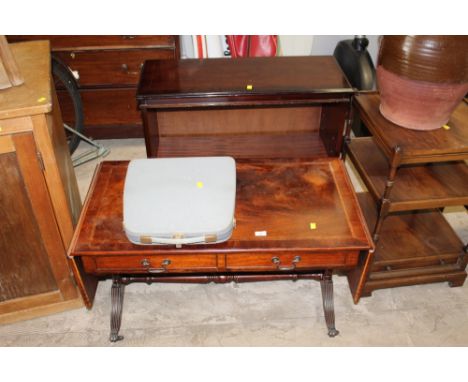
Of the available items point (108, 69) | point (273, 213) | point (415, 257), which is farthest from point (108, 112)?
point (415, 257)

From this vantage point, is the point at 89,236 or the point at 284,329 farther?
the point at 284,329

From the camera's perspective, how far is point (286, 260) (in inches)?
74.0

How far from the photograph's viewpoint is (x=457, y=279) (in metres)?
2.43

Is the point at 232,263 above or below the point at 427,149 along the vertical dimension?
below

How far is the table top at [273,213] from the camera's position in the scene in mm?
1812

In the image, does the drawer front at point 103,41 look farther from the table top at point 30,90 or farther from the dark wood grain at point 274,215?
the dark wood grain at point 274,215

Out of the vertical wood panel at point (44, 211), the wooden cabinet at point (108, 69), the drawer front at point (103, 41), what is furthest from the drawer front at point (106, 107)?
the vertical wood panel at point (44, 211)

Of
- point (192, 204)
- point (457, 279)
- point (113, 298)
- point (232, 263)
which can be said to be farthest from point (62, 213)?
point (457, 279)

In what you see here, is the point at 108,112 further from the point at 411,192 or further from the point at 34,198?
the point at 411,192

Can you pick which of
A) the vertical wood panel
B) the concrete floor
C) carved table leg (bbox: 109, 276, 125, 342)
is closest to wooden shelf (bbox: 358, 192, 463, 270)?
the concrete floor

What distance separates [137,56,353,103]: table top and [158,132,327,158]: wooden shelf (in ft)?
1.49

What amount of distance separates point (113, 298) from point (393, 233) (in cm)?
155

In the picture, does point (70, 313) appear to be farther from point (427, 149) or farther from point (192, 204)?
point (427, 149)

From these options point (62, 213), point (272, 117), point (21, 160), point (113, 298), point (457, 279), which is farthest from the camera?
point (272, 117)
